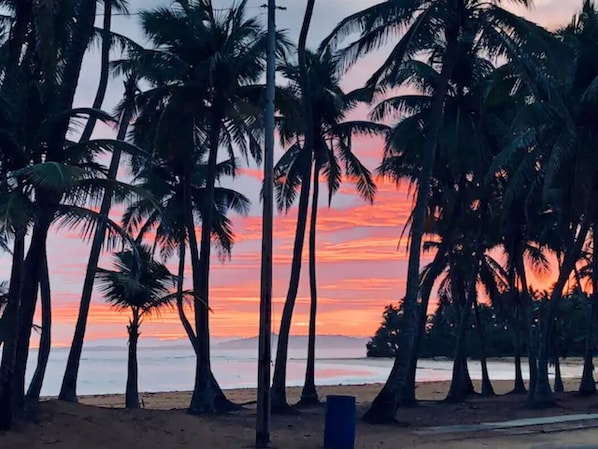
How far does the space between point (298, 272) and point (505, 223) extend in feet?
31.0

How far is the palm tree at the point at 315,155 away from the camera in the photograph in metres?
25.8

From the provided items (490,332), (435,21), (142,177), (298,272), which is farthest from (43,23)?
(490,332)

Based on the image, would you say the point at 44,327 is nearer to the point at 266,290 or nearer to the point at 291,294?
the point at 291,294

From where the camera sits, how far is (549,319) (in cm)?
2867

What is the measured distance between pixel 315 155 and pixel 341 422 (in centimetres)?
1437

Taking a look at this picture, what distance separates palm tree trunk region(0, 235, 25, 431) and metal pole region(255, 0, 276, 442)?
14.0 ft

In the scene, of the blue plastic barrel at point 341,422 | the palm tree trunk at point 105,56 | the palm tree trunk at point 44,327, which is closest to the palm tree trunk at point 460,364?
the palm tree trunk at point 105,56

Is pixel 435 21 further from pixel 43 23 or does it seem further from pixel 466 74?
pixel 43 23

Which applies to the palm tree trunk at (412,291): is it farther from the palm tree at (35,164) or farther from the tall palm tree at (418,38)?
the palm tree at (35,164)

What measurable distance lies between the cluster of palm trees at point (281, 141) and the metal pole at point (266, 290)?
2057 millimetres

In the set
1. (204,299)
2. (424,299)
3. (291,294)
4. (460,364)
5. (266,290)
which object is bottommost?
(460,364)

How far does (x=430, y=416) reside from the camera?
26125 millimetres

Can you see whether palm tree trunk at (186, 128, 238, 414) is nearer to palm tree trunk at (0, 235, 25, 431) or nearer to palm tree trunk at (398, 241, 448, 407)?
palm tree trunk at (398, 241, 448, 407)

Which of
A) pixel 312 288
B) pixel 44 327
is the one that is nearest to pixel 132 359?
pixel 44 327
